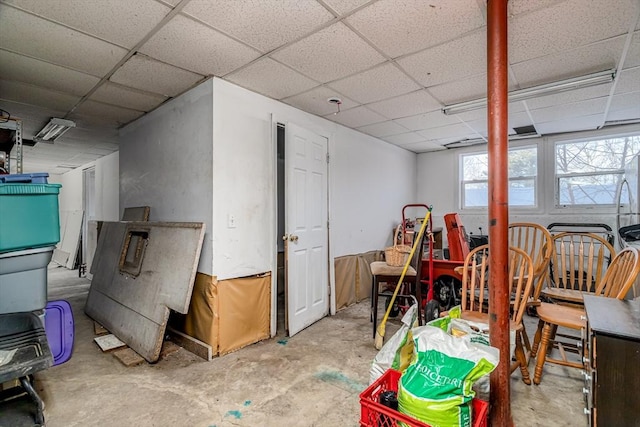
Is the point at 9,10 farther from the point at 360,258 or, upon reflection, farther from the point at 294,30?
the point at 360,258

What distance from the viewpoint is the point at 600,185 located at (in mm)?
4656

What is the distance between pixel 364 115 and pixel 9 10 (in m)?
3.15

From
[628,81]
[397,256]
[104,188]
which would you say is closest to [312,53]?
[397,256]

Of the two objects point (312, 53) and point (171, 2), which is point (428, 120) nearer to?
point (312, 53)

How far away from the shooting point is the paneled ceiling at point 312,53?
191 cm

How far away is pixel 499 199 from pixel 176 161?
3.02 metres

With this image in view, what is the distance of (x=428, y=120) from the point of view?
4.16 m

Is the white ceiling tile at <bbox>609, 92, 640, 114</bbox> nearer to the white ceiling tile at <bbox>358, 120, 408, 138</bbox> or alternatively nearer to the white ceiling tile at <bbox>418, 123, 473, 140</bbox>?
the white ceiling tile at <bbox>418, 123, 473, 140</bbox>

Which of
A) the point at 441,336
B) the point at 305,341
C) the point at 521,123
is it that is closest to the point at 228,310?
the point at 305,341

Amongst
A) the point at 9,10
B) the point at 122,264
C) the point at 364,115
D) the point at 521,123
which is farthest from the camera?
the point at 521,123

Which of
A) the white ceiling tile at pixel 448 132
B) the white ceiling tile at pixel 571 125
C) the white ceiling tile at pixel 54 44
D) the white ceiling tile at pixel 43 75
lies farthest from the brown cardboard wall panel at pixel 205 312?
the white ceiling tile at pixel 571 125

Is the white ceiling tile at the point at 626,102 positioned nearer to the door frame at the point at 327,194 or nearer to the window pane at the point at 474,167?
the window pane at the point at 474,167

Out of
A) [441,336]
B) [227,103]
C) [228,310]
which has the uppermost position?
[227,103]

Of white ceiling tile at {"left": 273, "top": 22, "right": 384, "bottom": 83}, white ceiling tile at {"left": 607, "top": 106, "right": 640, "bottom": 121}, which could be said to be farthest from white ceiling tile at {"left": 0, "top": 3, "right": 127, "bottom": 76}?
white ceiling tile at {"left": 607, "top": 106, "right": 640, "bottom": 121}
